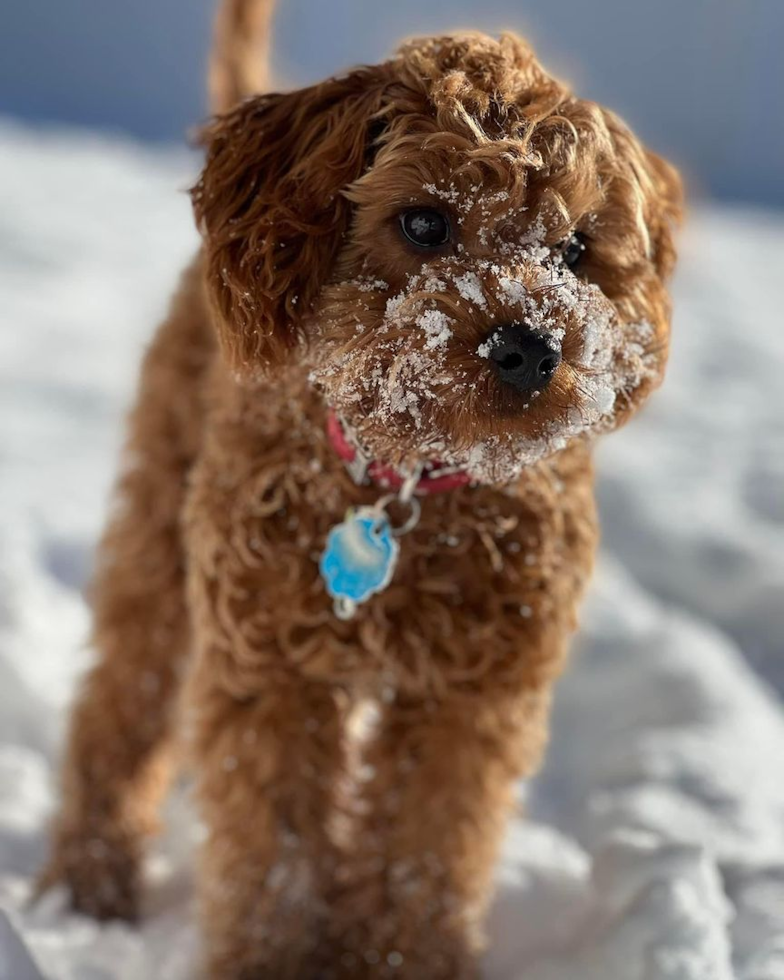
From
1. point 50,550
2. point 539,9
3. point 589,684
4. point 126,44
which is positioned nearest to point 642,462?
point 589,684

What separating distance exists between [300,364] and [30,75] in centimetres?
819

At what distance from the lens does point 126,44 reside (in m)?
8.98

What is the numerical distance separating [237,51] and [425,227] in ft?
3.81

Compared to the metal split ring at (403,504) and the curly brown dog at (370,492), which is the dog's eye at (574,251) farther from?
the metal split ring at (403,504)

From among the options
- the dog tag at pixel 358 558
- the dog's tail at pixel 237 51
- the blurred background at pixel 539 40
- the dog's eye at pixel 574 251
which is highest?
the blurred background at pixel 539 40

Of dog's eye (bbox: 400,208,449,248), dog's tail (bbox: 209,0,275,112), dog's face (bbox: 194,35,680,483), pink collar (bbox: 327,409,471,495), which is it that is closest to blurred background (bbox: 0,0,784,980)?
dog's tail (bbox: 209,0,275,112)

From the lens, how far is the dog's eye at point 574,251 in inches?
70.4

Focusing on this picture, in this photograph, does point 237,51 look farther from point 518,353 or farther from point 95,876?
point 95,876

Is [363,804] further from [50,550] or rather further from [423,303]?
[50,550]

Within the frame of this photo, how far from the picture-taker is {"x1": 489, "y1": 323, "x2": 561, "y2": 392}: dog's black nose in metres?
1.59

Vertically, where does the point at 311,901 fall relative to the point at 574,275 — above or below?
below

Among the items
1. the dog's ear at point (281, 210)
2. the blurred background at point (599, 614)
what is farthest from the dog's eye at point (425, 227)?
the blurred background at point (599, 614)

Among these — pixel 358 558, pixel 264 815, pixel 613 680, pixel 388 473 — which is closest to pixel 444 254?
pixel 388 473

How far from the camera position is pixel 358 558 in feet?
6.01
